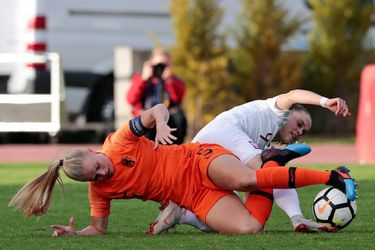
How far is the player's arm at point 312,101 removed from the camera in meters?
8.00

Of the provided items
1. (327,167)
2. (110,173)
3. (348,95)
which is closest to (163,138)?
(110,173)

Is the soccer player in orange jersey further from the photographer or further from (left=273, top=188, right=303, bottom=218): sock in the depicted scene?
the photographer

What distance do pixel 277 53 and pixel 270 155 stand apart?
17.6 meters

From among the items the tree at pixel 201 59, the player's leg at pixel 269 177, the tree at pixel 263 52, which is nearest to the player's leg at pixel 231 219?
the player's leg at pixel 269 177

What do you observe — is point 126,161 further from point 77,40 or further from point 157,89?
point 77,40

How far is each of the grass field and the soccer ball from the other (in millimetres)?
90

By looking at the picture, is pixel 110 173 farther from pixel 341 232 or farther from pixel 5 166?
pixel 5 166

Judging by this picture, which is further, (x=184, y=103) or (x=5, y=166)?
(x=184, y=103)

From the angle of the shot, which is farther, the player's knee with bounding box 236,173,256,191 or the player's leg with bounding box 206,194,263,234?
the player's leg with bounding box 206,194,263,234

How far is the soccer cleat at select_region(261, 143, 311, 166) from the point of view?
26.7 ft

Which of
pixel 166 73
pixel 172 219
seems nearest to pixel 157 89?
pixel 166 73

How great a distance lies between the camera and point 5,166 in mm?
16938

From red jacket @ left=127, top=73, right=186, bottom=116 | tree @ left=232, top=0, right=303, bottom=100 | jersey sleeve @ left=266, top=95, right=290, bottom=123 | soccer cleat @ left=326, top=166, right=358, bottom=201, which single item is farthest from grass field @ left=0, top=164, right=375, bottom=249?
tree @ left=232, top=0, right=303, bottom=100

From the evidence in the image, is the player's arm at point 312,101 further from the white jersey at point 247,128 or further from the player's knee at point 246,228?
the player's knee at point 246,228
